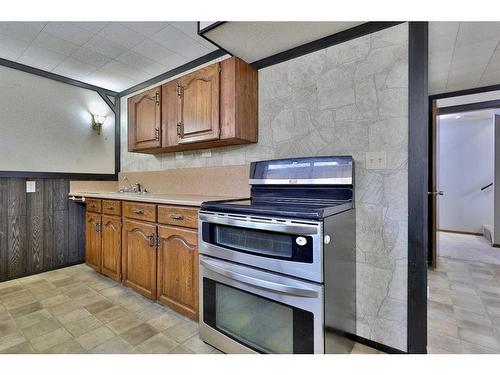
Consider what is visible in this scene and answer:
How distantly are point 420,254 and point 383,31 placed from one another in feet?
4.40

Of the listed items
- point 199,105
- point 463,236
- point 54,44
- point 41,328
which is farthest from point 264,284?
point 463,236

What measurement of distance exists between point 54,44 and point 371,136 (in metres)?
2.86

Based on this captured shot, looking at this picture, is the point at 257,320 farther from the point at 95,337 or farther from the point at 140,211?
the point at 140,211

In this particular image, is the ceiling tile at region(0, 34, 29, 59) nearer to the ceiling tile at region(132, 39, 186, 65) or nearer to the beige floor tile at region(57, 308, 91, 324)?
the ceiling tile at region(132, 39, 186, 65)

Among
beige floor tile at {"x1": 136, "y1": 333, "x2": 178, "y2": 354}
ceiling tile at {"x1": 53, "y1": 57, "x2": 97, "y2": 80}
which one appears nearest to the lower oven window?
beige floor tile at {"x1": 136, "y1": 333, "x2": 178, "y2": 354}

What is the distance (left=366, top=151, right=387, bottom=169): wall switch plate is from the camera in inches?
62.2

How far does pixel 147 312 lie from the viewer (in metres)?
2.03

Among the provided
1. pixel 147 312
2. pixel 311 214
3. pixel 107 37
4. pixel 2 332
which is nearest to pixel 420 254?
pixel 311 214

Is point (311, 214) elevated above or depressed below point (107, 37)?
below

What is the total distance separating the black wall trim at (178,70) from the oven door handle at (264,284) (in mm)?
1983

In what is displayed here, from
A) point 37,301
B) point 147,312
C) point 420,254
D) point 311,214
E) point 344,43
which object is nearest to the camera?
point 311,214

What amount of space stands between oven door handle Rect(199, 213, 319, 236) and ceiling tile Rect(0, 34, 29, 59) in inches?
99.6

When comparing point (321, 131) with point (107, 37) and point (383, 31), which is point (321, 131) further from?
point (107, 37)

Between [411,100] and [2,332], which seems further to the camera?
[2,332]
